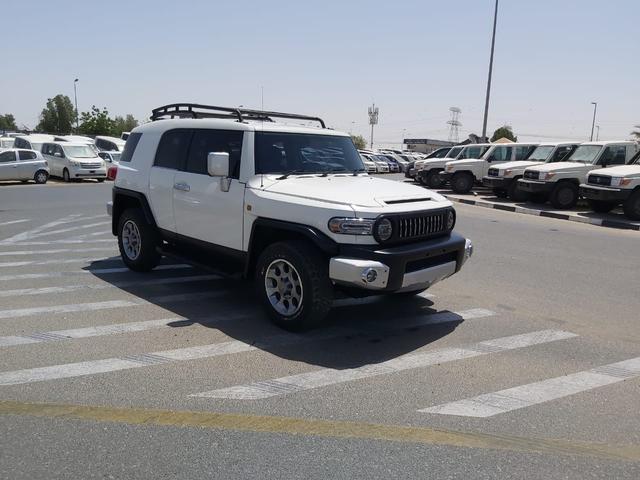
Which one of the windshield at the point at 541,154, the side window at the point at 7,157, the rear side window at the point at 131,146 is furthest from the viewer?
the side window at the point at 7,157

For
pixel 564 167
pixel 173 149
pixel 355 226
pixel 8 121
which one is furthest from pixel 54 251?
pixel 8 121

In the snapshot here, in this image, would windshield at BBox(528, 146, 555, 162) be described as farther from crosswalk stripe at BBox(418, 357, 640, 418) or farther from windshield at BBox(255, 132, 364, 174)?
crosswalk stripe at BBox(418, 357, 640, 418)

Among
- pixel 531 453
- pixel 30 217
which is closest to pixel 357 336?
pixel 531 453

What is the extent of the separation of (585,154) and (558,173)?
142cm

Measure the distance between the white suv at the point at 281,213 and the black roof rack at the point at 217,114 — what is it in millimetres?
22

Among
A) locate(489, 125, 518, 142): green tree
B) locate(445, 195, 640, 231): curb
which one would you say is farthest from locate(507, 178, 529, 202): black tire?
locate(489, 125, 518, 142): green tree

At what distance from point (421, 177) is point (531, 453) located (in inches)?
893

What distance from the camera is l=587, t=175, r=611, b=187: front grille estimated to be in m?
15.2

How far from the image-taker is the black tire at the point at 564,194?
17531 mm

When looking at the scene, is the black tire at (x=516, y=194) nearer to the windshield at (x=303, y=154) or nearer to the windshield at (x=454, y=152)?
the windshield at (x=454, y=152)

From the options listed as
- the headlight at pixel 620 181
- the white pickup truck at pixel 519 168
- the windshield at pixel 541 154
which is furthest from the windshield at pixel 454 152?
the headlight at pixel 620 181

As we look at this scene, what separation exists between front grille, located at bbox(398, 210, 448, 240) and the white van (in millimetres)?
23674

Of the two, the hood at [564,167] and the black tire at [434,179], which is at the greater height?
the hood at [564,167]

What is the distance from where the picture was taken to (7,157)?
23547mm
